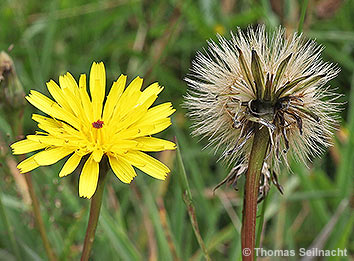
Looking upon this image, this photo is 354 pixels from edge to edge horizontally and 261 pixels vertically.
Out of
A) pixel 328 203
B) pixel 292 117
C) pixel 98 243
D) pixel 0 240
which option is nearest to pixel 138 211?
pixel 98 243

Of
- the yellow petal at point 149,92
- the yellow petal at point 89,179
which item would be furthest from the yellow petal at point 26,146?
the yellow petal at point 149,92

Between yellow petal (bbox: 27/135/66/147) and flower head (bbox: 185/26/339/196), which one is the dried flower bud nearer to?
yellow petal (bbox: 27/135/66/147)

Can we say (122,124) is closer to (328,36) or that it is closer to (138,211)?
(138,211)

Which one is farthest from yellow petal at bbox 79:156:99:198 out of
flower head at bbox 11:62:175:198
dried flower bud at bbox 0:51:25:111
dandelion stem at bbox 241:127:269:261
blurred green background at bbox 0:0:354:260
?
dried flower bud at bbox 0:51:25:111

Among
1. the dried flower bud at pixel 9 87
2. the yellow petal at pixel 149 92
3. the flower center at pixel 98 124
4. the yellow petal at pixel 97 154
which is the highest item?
the dried flower bud at pixel 9 87

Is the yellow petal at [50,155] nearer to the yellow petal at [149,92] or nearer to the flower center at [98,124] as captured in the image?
the flower center at [98,124]

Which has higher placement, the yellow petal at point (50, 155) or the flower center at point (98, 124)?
the flower center at point (98, 124)

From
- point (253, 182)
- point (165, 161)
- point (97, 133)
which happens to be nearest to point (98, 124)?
point (97, 133)

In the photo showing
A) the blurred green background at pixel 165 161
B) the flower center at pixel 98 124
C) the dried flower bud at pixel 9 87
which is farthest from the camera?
the blurred green background at pixel 165 161
